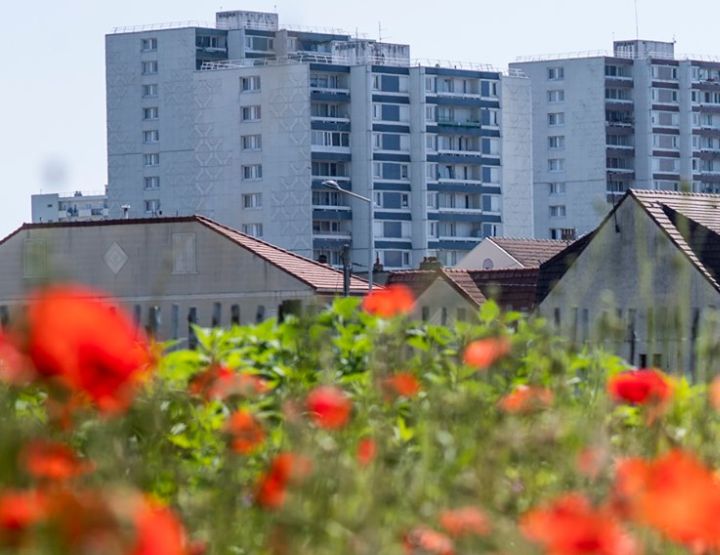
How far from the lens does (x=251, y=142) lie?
130375 mm

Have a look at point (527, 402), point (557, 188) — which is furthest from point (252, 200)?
point (527, 402)

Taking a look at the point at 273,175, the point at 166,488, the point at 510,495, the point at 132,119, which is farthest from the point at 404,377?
the point at 132,119

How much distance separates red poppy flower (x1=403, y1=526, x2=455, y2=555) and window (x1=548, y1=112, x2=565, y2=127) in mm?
148073

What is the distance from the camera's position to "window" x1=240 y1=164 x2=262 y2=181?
427ft

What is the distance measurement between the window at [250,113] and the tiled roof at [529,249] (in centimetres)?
4427

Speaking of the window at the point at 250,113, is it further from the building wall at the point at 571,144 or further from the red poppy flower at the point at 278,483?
the red poppy flower at the point at 278,483

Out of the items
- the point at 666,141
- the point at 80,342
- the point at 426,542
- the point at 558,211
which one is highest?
the point at 666,141

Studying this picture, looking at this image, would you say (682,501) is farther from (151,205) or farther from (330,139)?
(151,205)

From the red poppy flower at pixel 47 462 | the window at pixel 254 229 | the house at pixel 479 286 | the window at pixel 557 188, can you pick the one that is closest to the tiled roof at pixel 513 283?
the house at pixel 479 286

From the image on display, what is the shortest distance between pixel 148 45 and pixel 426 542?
14286 centimetres

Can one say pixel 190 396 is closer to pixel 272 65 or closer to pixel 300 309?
pixel 300 309

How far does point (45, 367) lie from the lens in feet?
9.53

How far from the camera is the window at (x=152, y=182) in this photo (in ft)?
467

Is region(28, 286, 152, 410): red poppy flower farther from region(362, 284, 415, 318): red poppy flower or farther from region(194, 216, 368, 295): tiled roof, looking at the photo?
region(194, 216, 368, 295): tiled roof
